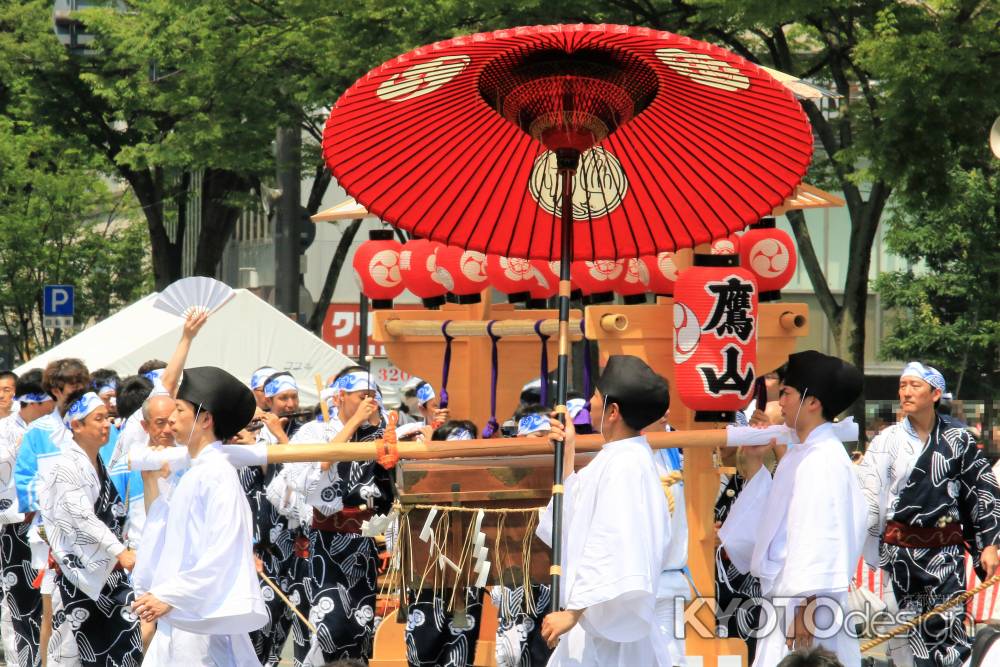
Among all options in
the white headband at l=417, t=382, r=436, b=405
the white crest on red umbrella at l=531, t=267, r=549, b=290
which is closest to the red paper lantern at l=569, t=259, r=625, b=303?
the white crest on red umbrella at l=531, t=267, r=549, b=290

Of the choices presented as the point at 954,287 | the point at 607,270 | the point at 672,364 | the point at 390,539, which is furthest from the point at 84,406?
the point at 954,287

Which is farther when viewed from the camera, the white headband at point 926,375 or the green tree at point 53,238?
the green tree at point 53,238

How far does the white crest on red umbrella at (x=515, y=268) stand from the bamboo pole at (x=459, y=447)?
273 cm

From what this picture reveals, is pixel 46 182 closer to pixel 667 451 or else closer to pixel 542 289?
pixel 542 289

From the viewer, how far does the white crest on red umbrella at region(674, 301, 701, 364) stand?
23.0 feet

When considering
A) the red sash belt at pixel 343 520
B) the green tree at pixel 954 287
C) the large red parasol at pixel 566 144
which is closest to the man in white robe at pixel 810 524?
the large red parasol at pixel 566 144

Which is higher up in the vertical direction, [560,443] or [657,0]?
[657,0]

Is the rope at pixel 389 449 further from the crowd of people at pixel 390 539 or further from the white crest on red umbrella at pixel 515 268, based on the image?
the white crest on red umbrella at pixel 515 268

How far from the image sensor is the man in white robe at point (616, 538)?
5.12 metres

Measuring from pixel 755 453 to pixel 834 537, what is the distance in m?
0.75

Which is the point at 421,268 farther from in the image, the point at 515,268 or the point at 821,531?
the point at 821,531

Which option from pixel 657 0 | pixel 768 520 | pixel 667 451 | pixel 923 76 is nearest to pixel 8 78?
pixel 657 0

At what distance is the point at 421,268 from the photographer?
916cm

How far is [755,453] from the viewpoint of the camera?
20.8 ft
